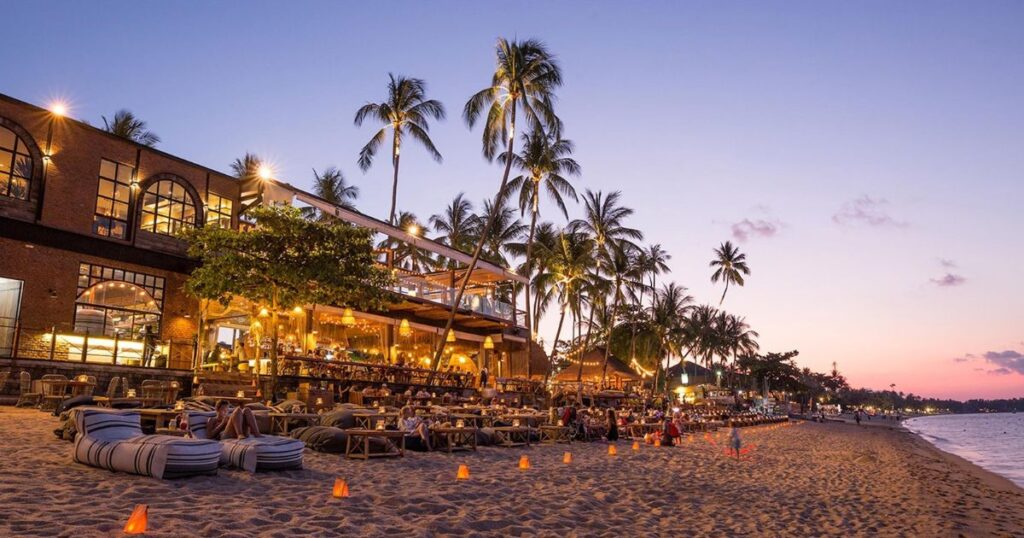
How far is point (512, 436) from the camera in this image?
56.9ft

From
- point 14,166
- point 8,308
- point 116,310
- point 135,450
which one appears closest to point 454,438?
point 135,450

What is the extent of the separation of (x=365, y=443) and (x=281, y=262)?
7369 mm

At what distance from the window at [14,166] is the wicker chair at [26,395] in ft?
18.6

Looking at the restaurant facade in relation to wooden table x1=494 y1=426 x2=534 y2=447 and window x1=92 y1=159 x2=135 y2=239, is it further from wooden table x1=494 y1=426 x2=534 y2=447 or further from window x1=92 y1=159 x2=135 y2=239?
wooden table x1=494 y1=426 x2=534 y2=447

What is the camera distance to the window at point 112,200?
2052 cm

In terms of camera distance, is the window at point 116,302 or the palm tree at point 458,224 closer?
the window at point 116,302

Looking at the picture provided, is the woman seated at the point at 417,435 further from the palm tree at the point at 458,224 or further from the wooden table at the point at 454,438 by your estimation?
the palm tree at the point at 458,224

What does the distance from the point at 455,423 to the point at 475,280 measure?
16.6 meters

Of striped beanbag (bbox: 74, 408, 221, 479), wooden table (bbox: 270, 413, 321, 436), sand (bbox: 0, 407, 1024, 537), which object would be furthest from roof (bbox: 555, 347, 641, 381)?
striped beanbag (bbox: 74, 408, 221, 479)

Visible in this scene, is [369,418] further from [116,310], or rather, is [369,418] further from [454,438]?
[116,310]

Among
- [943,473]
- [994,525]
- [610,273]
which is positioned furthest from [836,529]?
[610,273]

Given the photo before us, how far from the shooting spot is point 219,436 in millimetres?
10297

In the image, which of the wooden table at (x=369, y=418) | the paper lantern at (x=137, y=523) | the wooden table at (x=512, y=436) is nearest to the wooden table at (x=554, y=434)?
the wooden table at (x=512, y=436)

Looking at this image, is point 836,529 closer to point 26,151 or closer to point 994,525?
point 994,525
